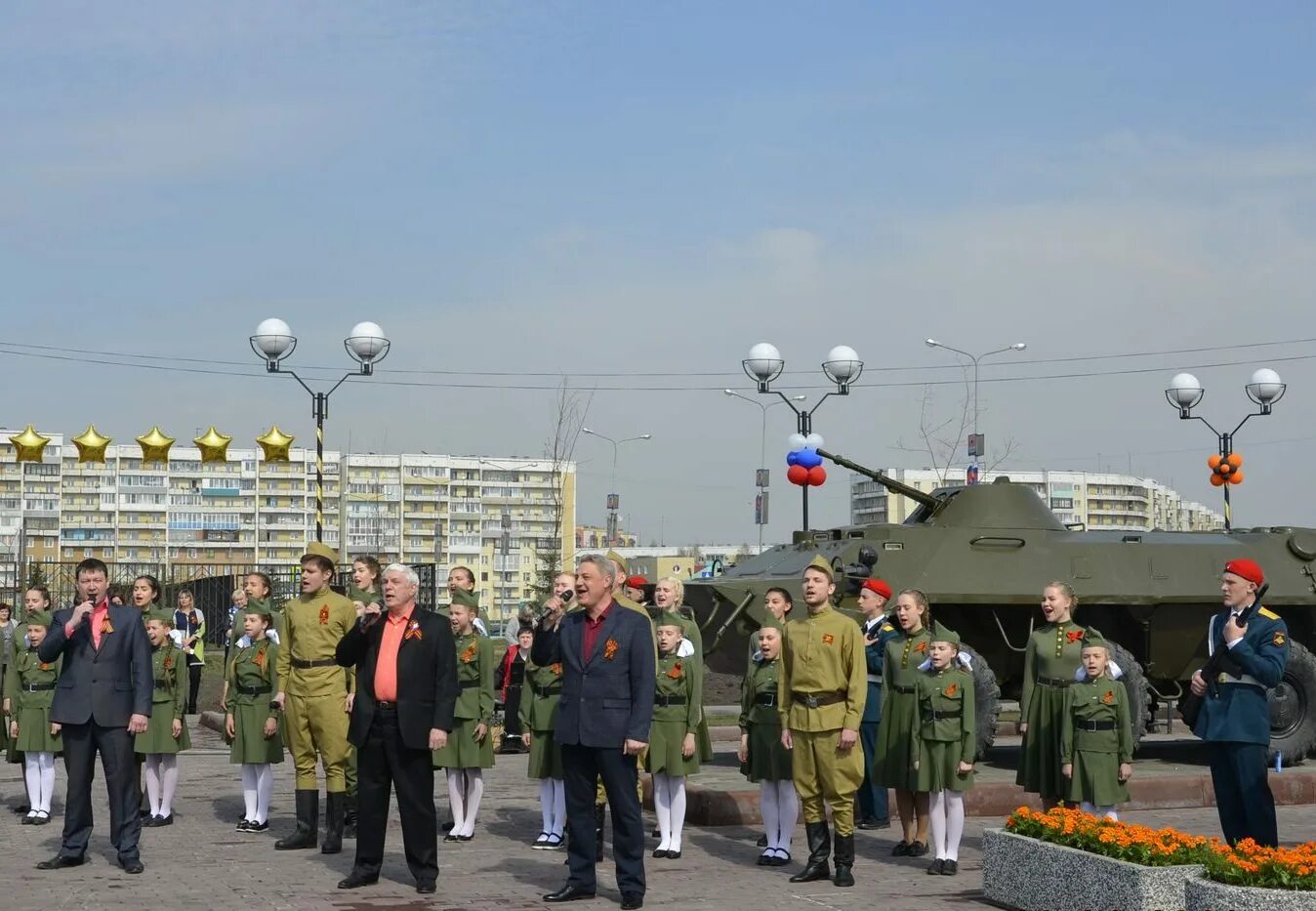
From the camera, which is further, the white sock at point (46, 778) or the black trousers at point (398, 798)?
the white sock at point (46, 778)

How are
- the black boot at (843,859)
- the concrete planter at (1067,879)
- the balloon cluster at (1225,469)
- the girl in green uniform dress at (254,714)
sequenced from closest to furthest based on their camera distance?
the concrete planter at (1067,879), the black boot at (843,859), the girl in green uniform dress at (254,714), the balloon cluster at (1225,469)

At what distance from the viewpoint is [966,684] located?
1131 cm

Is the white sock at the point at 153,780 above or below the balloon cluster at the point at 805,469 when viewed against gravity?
below

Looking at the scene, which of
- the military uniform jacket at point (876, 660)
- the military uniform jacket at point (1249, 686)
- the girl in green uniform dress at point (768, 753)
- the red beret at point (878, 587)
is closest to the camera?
the military uniform jacket at point (1249, 686)

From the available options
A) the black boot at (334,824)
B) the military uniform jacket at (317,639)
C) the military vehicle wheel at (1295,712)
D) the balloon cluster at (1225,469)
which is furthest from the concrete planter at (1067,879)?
the balloon cluster at (1225,469)

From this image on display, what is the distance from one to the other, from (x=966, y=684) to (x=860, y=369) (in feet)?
45.6

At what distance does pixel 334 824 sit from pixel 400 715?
168 cm

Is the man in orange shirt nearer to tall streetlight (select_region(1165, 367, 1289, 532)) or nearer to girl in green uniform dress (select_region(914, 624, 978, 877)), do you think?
girl in green uniform dress (select_region(914, 624, 978, 877))

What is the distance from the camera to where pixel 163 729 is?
1334 centimetres

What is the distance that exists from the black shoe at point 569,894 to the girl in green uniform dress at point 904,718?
248 cm

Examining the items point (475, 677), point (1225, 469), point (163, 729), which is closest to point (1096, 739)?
point (475, 677)

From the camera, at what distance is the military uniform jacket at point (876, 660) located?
1327cm

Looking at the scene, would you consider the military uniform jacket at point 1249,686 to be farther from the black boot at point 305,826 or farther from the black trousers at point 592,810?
the black boot at point 305,826

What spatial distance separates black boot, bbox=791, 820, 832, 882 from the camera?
10.6 metres
